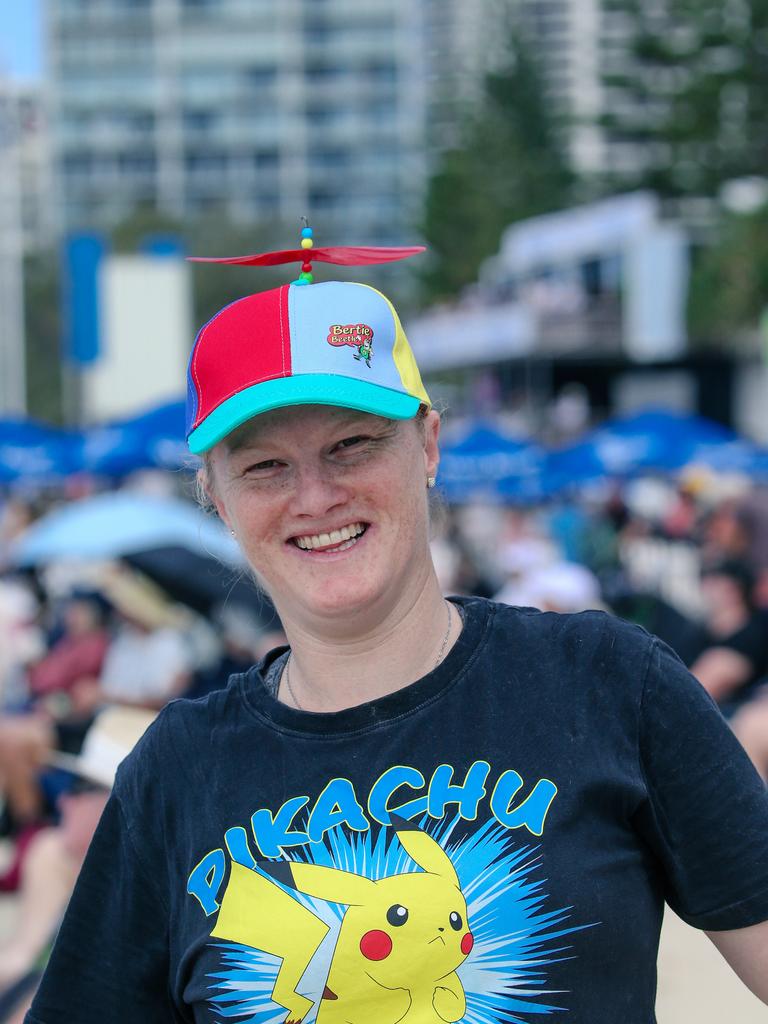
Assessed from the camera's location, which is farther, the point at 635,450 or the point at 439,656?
the point at 635,450

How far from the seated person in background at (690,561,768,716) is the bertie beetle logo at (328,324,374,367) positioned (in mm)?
3480

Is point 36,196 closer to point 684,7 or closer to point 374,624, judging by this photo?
point 684,7

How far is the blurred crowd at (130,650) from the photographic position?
406 cm

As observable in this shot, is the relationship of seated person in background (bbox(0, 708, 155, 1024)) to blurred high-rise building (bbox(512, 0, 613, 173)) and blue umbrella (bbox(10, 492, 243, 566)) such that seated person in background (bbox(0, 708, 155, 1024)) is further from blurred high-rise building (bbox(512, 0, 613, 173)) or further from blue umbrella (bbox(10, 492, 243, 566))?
blurred high-rise building (bbox(512, 0, 613, 173))

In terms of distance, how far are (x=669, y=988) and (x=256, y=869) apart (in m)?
1.62

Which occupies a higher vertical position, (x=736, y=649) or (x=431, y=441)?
(x=431, y=441)

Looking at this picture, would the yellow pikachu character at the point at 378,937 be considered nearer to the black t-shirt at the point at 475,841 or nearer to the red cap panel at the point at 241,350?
the black t-shirt at the point at 475,841

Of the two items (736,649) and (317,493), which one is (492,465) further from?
(317,493)

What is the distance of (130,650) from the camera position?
294 inches

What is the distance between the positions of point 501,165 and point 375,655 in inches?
1628

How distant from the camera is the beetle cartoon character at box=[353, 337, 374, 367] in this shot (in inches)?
62.0

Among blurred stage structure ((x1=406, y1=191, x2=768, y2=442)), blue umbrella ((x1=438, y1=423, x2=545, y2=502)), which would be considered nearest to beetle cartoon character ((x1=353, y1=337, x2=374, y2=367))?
blue umbrella ((x1=438, y1=423, x2=545, y2=502))

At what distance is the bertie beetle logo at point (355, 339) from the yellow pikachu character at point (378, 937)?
0.53 metres

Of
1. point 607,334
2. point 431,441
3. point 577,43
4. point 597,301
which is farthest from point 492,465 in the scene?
point 577,43
